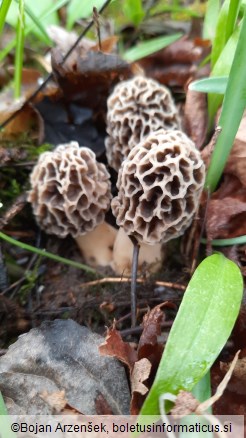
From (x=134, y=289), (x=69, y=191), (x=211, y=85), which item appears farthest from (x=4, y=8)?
(x=134, y=289)

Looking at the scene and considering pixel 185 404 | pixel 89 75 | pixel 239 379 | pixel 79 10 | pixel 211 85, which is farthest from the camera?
pixel 79 10

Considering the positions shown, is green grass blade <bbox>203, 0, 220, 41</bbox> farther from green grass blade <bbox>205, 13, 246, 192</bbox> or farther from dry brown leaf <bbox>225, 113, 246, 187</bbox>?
green grass blade <bbox>205, 13, 246, 192</bbox>

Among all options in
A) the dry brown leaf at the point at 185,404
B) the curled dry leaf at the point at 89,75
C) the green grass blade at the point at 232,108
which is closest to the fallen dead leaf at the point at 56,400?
the dry brown leaf at the point at 185,404

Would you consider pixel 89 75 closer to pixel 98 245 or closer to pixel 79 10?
pixel 79 10

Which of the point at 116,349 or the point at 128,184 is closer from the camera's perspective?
the point at 116,349

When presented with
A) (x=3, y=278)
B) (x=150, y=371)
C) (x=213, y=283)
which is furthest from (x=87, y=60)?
(x=150, y=371)

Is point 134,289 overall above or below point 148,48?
below

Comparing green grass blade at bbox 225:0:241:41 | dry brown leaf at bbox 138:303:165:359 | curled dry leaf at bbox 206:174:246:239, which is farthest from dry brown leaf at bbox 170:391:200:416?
→ green grass blade at bbox 225:0:241:41
